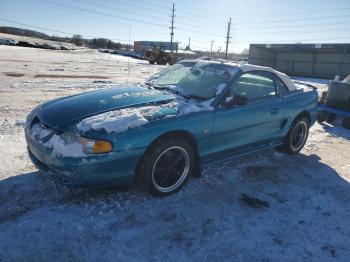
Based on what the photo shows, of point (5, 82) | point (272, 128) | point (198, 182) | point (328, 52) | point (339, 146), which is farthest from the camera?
point (328, 52)

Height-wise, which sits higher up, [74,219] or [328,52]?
[328,52]

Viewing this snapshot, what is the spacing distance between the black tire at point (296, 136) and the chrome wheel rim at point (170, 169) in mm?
2428

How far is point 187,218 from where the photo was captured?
3.43m

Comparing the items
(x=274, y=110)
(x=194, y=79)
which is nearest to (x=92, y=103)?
(x=194, y=79)

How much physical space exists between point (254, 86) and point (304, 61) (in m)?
33.3

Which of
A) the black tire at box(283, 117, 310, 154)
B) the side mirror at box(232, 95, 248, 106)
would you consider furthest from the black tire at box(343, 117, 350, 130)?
the side mirror at box(232, 95, 248, 106)

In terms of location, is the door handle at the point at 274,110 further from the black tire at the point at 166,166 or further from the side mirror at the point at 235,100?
the black tire at the point at 166,166

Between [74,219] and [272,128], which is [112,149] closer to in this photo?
[74,219]

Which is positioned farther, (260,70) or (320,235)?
(260,70)

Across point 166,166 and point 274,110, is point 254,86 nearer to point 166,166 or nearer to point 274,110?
point 274,110

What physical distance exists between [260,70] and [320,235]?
8.60 ft

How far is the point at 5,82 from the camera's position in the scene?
10.9m

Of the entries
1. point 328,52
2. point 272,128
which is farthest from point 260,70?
point 328,52

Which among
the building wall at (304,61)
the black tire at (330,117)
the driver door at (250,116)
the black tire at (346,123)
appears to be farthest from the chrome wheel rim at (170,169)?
the building wall at (304,61)
